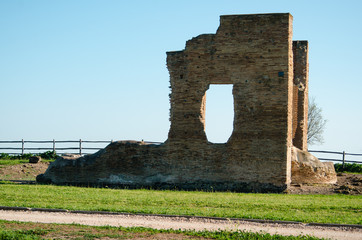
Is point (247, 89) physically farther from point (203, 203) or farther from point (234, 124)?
point (203, 203)

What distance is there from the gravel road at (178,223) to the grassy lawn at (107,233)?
56 cm

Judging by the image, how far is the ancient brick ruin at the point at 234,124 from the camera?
20.3 m

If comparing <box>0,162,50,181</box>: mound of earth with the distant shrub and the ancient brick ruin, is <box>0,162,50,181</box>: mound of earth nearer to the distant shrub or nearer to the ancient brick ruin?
the ancient brick ruin

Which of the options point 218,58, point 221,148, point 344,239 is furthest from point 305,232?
point 218,58

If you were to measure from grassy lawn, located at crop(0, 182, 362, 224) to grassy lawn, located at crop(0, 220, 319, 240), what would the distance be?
7.37 feet

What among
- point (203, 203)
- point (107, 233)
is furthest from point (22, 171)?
point (107, 233)

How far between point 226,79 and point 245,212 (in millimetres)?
8119

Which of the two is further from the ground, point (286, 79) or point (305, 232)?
point (286, 79)

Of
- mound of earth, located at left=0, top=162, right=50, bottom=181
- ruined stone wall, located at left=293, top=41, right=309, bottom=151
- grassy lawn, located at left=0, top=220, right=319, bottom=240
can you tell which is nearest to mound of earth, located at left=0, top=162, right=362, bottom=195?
mound of earth, located at left=0, top=162, right=50, bottom=181

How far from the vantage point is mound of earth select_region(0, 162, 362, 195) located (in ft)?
66.9

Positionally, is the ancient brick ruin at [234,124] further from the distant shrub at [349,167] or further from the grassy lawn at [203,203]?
the distant shrub at [349,167]

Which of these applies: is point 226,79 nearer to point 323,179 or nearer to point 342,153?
point 323,179

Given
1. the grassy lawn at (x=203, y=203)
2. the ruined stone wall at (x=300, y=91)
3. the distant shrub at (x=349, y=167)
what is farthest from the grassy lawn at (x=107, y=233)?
the distant shrub at (x=349, y=167)

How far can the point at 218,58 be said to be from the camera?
830 inches
